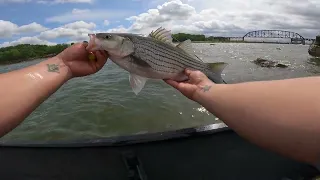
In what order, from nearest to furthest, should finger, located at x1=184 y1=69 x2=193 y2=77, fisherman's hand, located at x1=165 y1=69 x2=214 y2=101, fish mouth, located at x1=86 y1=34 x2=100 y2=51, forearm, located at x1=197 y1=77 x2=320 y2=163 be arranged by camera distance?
forearm, located at x1=197 y1=77 x2=320 y2=163 → fisherman's hand, located at x1=165 y1=69 x2=214 y2=101 → fish mouth, located at x1=86 y1=34 x2=100 y2=51 → finger, located at x1=184 y1=69 x2=193 y2=77

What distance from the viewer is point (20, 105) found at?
210 cm

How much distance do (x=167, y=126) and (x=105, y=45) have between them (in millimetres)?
6116

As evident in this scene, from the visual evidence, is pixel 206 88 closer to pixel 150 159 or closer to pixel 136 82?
pixel 136 82

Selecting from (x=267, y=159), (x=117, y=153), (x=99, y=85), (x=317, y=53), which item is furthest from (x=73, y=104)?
(x=317, y=53)

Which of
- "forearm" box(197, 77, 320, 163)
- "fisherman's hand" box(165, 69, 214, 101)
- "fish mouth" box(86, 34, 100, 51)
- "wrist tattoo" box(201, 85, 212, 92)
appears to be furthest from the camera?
"fish mouth" box(86, 34, 100, 51)

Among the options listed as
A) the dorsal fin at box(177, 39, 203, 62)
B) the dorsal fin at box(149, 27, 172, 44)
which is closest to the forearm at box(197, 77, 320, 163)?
the dorsal fin at box(149, 27, 172, 44)

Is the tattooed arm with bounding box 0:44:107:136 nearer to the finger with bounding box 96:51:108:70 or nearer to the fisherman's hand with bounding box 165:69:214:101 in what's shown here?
the finger with bounding box 96:51:108:70

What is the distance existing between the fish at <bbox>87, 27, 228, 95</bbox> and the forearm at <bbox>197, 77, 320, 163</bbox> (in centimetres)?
131

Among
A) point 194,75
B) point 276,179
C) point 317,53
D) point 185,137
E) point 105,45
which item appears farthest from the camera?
point 317,53

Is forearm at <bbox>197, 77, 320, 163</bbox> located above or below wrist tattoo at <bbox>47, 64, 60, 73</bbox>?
below

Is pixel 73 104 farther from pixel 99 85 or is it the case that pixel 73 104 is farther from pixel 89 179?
pixel 89 179

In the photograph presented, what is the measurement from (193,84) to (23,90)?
5.32 feet

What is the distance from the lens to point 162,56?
327 centimetres

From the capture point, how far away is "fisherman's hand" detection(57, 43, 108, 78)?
3023 mm
